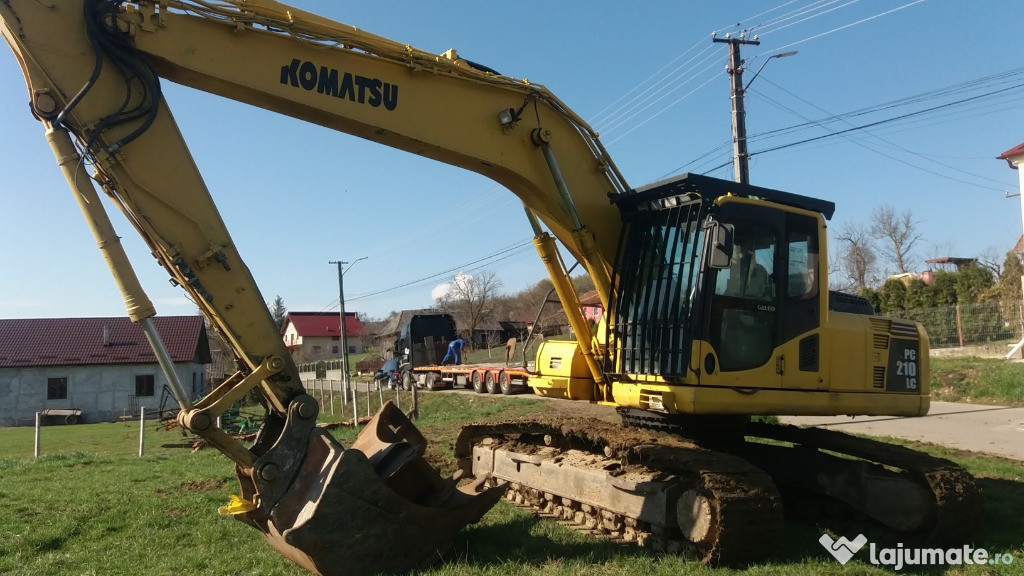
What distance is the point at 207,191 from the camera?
534cm

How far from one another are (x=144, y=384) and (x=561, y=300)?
42.9 metres

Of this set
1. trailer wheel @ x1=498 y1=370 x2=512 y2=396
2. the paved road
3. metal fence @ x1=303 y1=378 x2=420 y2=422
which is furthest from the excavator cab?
metal fence @ x1=303 y1=378 x2=420 y2=422

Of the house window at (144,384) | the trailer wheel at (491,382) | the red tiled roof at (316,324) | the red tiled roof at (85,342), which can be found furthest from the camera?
the red tiled roof at (316,324)

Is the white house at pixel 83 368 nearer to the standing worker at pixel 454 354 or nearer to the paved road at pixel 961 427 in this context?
the standing worker at pixel 454 354

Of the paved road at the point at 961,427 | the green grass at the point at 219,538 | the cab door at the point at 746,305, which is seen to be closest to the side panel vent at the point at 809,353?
the cab door at the point at 746,305

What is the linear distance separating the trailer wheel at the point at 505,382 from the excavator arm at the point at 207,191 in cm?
1844

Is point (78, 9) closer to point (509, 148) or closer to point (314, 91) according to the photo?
point (314, 91)

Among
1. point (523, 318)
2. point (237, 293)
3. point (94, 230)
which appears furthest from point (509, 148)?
point (523, 318)

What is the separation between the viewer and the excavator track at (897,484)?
5.84 meters

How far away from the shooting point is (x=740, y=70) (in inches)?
762

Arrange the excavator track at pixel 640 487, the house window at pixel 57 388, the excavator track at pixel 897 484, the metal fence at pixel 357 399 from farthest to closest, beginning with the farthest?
the house window at pixel 57 388
the metal fence at pixel 357 399
the excavator track at pixel 897 484
the excavator track at pixel 640 487
